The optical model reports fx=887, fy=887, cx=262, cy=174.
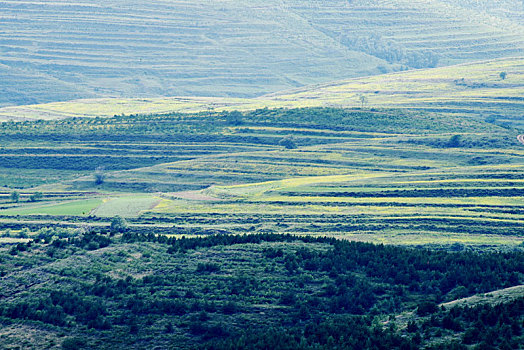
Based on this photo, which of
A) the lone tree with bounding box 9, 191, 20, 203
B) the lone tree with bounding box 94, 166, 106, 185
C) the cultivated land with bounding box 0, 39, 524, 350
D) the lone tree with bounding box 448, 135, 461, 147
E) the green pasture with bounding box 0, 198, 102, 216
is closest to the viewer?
the cultivated land with bounding box 0, 39, 524, 350

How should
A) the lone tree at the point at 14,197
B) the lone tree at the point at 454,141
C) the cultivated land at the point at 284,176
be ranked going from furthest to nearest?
the lone tree at the point at 454,141 < the lone tree at the point at 14,197 < the cultivated land at the point at 284,176

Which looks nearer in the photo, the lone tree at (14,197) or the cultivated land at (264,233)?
the cultivated land at (264,233)

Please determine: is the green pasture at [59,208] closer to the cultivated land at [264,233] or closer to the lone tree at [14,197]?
the cultivated land at [264,233]

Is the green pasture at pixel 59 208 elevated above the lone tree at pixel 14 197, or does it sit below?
below

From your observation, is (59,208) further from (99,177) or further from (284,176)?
(284,176)

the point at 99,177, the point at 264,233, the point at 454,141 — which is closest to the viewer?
the point at 264,233

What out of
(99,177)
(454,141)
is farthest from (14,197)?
(454,141)

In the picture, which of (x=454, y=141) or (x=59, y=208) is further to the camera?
(x=454, y=141)

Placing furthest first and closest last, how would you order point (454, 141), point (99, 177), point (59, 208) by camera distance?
point (454, 141) → point (99, 177) → point (59, 208)

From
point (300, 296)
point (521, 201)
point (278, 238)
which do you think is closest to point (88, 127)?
point (521, 201)

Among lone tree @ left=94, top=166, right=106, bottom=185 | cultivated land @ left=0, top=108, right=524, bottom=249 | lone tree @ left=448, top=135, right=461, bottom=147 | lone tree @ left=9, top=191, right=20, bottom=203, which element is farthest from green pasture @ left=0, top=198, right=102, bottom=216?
lone tree @ left=448, top=135, right=461, bottom=147

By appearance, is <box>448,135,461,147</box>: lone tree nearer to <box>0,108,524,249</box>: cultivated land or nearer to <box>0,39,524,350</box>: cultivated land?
<box>0,108,524,249</box>: cultivated land

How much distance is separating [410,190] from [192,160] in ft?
163

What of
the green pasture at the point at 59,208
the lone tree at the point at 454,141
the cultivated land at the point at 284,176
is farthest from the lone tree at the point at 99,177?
the lone tree at the point at 454,141
